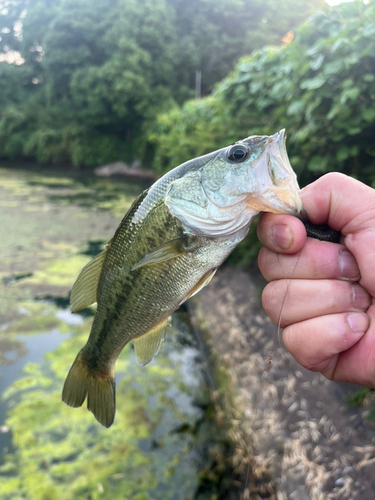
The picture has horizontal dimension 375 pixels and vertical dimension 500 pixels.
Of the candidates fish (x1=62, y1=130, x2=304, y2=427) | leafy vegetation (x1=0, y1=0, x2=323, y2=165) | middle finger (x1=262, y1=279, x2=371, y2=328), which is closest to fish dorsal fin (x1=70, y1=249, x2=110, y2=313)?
fish (x1=62, y1=130, x2=304, y2=427)

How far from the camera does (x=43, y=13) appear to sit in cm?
2112

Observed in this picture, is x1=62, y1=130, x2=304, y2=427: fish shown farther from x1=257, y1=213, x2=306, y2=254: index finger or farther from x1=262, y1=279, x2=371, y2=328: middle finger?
x1=262, y1=279, x2=371, y2=328: middle finger

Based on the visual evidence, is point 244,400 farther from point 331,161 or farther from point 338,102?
point 338,102

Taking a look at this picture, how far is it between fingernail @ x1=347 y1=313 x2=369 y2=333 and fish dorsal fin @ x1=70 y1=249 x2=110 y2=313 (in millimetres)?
952

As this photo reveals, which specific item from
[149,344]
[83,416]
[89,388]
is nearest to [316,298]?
[149,344]

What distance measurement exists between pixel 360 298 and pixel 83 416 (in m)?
2.83

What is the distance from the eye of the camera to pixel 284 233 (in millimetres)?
1033

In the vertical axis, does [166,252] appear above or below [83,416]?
above

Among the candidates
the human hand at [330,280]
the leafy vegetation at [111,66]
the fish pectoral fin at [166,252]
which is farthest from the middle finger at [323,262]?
the leafy vegetation at [111,66]

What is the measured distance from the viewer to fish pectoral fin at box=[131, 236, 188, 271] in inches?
42.4

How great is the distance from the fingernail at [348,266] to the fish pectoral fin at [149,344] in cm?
72

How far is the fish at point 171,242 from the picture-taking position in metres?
1.02

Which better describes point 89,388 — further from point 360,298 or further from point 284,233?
point 360,298

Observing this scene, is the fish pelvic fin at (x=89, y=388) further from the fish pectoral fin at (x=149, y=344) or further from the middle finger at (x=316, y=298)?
the middle finger at (x=316, y=298)
